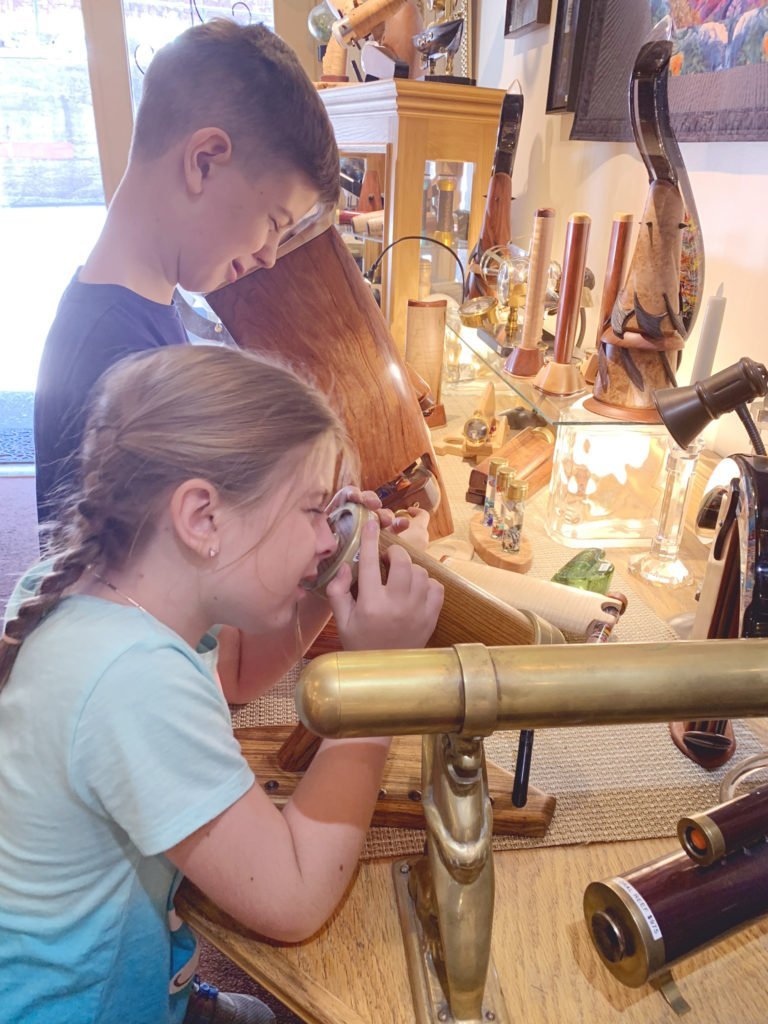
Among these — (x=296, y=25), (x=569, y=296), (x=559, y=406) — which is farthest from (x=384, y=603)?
(x=296, y=25)

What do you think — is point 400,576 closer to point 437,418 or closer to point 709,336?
point 709,336

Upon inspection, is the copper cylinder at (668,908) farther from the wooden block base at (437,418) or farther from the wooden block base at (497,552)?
the wooden block base at (437,418)

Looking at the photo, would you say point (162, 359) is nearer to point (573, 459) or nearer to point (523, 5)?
Result: point (573, 459)

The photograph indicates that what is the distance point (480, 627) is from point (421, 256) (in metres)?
1.48

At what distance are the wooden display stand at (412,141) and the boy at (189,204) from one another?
2.82 feet

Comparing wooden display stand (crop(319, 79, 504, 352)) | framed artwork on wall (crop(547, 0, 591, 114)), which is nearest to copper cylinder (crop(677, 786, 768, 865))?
wooden display stand (crop(319, 79, 504, 352))

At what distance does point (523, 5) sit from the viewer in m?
1.80

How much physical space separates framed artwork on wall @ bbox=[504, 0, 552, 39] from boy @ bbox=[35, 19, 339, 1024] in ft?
3.75

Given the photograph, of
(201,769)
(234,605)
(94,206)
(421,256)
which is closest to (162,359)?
(234,605)

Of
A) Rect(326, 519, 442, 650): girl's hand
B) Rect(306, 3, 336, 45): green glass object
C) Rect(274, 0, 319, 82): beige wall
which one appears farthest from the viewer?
Rect(274, 0, 319, 82): beige wall

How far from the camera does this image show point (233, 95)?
819mm

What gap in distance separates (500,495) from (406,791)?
1.74 ft

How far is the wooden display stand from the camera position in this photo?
165cm

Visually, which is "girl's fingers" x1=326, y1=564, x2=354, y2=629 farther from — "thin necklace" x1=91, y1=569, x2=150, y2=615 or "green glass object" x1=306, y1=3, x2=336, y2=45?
"green glass object" x1=306, y1=3, x2=336, y2=45
